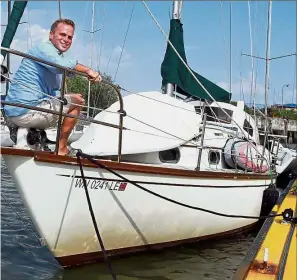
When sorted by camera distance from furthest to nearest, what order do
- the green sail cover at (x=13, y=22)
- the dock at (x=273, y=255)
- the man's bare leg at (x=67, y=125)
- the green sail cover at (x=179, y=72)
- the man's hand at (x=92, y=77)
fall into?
1. the green sail cover at (x=179, y=72)
2. the man's bare leg at (x=67, y=125)
3. the green sail cover at (x=13, y=22)
4. the man's hand at (x=92, y=77)
5. the dock at (x=273, y=255)

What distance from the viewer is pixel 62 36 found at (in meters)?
4.84

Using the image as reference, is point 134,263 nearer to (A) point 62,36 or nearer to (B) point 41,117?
(B) point 41,117

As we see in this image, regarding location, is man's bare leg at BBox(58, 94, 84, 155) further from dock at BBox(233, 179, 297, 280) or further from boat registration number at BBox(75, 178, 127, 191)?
dock at BBox(233, 179, 297, 280)

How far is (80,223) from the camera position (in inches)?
216

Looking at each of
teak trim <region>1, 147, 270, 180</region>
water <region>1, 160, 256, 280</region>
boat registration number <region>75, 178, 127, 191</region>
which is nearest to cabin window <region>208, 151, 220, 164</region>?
teak trim <region>1, 147, 270, 180</region>

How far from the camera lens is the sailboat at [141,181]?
5.11m

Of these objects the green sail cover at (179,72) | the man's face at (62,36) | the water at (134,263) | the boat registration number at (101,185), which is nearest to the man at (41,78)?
the man's face at (62,36)

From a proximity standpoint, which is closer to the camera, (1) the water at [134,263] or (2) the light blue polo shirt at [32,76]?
(2) the light blue polo shirt at [32,76]

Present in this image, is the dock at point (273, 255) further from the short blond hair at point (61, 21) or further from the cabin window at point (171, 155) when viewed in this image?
the short blond hair at point (61, 21)

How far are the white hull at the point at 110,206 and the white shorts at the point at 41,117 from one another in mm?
466

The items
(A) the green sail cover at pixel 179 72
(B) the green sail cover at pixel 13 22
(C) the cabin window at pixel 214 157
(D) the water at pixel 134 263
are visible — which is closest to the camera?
(B) the green sail cover at pixel 13 22

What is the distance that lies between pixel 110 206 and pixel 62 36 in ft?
7.37

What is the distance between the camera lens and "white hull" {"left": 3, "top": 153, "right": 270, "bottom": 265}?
5020mm

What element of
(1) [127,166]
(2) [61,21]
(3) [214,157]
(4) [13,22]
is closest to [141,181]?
(1) [127,166]
